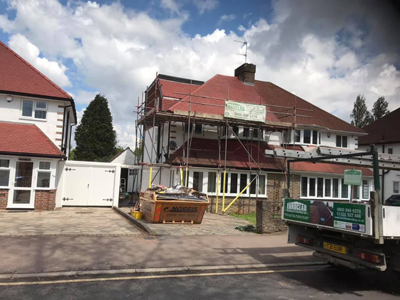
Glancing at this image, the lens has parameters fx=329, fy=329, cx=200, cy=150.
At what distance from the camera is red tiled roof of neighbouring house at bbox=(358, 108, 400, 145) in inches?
1388

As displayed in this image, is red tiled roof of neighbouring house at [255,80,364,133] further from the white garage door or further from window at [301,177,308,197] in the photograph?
the white garage door

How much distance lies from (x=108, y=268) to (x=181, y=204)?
19.8 feet

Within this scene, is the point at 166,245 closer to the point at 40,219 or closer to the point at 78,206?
the point at 40,219

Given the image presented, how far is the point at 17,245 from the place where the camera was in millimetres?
8500

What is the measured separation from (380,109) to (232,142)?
39.5 m

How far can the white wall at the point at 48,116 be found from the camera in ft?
56.1

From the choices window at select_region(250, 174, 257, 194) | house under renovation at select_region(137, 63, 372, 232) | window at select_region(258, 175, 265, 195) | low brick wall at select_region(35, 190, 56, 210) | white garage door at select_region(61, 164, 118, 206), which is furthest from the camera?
window at select_region(258, 175, 265, 195)

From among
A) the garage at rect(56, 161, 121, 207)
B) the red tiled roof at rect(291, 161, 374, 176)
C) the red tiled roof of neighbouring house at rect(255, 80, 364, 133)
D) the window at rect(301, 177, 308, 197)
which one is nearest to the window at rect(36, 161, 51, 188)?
the garage at rect(56, 161, 121, 207)

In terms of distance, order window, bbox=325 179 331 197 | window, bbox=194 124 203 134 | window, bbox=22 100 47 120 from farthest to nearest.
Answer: window, bbox=325 179 331 197 → window, bbox=194 124 203 134 → window, bbox=22 100 47 120

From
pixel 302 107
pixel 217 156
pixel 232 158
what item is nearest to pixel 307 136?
pixel 302 107

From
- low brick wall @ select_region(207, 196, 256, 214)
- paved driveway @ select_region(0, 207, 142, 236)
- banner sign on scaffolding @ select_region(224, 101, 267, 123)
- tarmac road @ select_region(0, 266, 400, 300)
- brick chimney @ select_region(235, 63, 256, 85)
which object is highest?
brick chimney @ select_region(235, 63, 256, 85)

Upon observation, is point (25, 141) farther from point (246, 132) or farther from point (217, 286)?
point (217, 286)

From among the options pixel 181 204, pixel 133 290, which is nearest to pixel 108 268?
pixel 133 290

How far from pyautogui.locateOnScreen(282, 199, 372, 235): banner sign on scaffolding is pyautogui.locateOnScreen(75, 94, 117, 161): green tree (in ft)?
132
